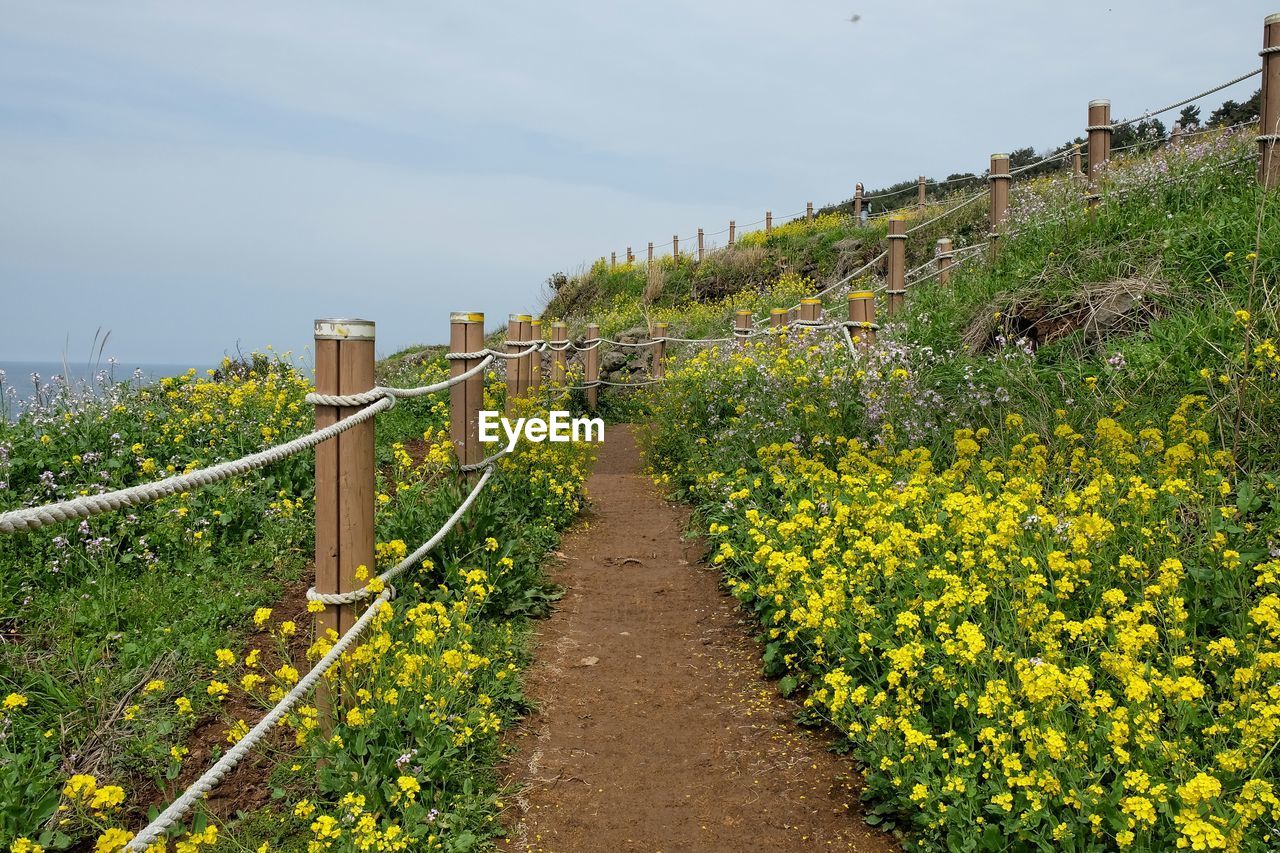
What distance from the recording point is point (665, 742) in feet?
12.4

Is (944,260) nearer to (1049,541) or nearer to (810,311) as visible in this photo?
Answer: (810,311)

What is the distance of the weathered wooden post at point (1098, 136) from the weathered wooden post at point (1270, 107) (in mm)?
1781

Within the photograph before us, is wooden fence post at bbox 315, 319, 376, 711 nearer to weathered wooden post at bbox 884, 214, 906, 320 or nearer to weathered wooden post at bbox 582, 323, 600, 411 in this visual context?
weathered wooden post at bbox 884, 214, 906, 320

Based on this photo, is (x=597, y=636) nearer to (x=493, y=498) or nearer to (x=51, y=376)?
(x=493, y=498)

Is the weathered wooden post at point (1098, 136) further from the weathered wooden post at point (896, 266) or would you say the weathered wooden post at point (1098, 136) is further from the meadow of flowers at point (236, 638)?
the meadow of flowers at point (236, 638)

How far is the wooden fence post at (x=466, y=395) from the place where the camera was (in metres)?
5.77

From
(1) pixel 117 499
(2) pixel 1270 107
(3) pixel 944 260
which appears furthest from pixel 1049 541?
(3) pixel 944 260

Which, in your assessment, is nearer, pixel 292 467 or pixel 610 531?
pixel 292 467

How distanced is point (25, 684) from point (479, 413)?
9.75 ft

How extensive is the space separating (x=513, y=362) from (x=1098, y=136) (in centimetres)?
645

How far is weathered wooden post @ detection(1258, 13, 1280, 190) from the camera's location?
22.8 feet

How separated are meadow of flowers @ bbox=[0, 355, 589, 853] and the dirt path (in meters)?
0.22

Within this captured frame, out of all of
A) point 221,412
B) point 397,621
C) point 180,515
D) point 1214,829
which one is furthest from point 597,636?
point 221,412

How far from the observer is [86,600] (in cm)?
450
